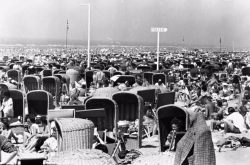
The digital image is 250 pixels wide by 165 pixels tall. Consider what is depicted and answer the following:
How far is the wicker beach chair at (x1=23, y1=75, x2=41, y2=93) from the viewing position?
16.9 metres

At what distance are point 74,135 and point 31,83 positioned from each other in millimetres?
8913

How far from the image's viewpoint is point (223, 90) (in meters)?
19.5

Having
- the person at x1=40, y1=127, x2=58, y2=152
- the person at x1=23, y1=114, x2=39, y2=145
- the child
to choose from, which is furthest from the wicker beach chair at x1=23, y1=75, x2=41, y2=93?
the child

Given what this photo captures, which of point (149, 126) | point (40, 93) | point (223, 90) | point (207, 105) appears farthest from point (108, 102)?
point (223, 90)

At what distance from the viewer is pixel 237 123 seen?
1258cm

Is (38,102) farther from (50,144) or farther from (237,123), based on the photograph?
(237,123)

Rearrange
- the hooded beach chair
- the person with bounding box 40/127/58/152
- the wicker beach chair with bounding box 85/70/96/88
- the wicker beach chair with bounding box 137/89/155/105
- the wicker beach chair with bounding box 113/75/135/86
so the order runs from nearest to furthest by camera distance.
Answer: the hooded beach chair, the person with bounding box 40/127/58/152, the wicker beach chair with bounding box 137/89/155/105, the wicker beach chair with bounding box 113/75/135/86, the wicker beach chair with bounding box 85/70/96/88

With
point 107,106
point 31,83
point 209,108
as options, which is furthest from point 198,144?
point 31,83

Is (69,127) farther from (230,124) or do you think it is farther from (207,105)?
(207,105)

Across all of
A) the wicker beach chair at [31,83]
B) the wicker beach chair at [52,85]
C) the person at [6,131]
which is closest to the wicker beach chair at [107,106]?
the person at [6,131]

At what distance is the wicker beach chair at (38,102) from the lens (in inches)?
515

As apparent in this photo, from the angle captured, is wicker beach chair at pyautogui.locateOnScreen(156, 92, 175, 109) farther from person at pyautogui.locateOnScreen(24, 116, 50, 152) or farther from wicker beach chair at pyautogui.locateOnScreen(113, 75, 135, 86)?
wicker beach chair at pyautogui.locateOnScreen(113, 75, 135, 86)

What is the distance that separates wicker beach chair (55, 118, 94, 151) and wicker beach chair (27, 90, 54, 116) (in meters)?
4.55

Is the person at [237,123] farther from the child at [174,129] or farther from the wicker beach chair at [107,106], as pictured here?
the child at [174,129]
